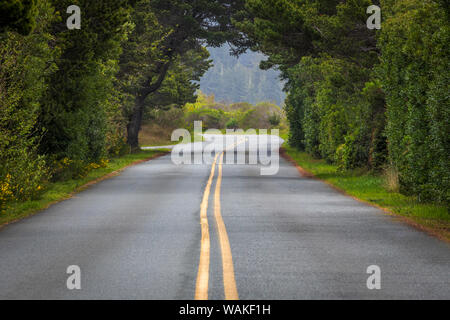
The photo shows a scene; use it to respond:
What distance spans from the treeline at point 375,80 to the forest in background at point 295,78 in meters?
0.05

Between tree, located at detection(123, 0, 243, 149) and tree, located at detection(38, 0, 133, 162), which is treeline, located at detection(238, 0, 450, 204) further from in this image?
tree, located at detection(38, 0, 133, 162)

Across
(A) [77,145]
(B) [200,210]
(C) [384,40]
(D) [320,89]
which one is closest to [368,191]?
(C) [384,40]

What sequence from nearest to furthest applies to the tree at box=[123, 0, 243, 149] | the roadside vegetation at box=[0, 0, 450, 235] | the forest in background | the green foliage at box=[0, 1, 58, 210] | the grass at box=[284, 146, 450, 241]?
the grass at box=[284, 146, 450, 241], the forest in background, the roadside vegetation at box=[0, 0, 450, 235], the green foliage at box=[0, 1, 58, 210], the tree at box=[123, 0, 243, 149]

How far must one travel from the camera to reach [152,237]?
13.6 metres

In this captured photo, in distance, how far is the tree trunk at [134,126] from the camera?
169 feet

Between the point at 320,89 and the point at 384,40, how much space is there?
14.9 m

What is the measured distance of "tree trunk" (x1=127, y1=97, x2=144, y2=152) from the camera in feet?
169

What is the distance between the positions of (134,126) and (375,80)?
2843 cm

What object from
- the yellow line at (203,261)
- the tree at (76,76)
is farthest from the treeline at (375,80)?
the tree at (76,76)

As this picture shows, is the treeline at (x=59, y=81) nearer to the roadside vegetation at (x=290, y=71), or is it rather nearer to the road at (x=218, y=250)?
the roadside vegetation at (x=290, y=71)

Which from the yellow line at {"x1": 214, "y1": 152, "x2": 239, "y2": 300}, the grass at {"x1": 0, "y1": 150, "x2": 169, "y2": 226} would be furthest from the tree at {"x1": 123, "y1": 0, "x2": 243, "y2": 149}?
the yellow line at {"x1": 214, "y1": 152, "x2": 239, "y2": 300}

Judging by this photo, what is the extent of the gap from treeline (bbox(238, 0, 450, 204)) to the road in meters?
1.93

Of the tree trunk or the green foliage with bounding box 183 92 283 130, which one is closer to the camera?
the tree trunk

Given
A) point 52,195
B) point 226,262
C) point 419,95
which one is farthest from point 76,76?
point 226,262
